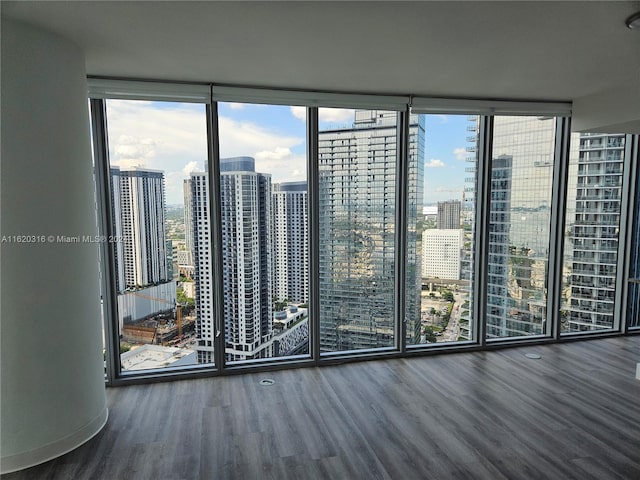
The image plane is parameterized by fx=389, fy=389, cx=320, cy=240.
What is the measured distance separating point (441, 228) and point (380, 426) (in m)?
2.23

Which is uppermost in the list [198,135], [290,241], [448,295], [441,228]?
[198,135]

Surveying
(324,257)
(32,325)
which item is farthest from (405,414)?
(32,325)

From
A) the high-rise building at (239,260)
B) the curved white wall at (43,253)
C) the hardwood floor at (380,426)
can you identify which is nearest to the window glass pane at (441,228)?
the hardwood floor at (380,426)

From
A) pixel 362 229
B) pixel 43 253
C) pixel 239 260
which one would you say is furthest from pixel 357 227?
pixel 43 253

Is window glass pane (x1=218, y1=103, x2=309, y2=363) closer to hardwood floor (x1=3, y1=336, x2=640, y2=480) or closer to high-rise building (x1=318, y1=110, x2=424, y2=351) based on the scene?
high-rise building (x1=318, y1=110, x2=424, y2=351)

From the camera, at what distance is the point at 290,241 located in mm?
3842

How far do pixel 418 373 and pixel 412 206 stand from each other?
5.48 ft

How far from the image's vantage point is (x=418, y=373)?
3.72 meters

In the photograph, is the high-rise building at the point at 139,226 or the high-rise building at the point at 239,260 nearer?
the high-rise building at the point at 139,226

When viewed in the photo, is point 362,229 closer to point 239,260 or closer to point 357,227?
point 357,227

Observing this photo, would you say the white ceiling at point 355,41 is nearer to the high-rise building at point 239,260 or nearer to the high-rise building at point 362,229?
the high-rise building at point 362,229

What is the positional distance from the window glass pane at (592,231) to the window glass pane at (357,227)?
7.26 feet

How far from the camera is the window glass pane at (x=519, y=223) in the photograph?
14.0 feet

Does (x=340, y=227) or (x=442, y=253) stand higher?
(x=340, y=227)
